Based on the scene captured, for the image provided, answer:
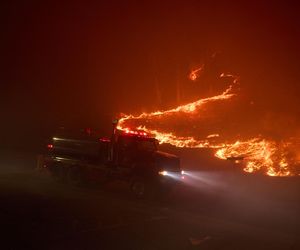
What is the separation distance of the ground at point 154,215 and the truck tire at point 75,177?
924 mm

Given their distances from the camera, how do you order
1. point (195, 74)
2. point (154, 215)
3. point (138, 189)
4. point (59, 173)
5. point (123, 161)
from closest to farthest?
point (154, 215), point (138, 189), point (123, 161), point (59, 173), point (195, 74)

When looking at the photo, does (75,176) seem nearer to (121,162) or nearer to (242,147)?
(121,162)

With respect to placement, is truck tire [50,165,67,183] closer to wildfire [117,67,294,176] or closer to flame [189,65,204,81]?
wildfire [117,67,294,176]

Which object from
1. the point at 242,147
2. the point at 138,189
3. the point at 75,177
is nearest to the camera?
the point at 138,189

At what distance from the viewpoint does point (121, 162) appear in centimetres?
2144

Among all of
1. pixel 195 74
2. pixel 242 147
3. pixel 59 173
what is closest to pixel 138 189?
pixel 59 173

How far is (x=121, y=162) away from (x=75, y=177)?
2898 millimetres

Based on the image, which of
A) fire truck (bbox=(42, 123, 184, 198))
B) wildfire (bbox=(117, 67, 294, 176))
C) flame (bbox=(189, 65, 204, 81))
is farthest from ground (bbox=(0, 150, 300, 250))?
flame (bbox=(189, 65, 204, 81))

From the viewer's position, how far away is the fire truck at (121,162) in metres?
20.7

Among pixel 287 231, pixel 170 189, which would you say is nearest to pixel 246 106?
pixel 170 189

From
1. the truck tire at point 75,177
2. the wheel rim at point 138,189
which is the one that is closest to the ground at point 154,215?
the wheel rim at point 138,189

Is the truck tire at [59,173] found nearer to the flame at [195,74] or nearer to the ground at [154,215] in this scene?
the ground at [154,215]

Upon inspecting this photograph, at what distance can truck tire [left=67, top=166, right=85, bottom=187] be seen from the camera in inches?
893

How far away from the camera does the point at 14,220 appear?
40.3ft
